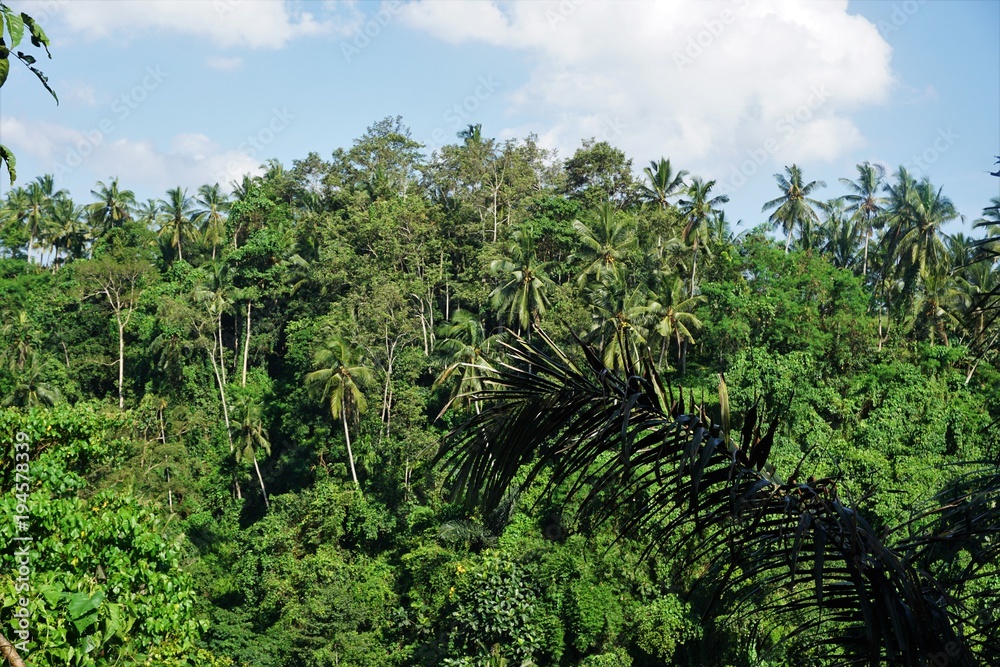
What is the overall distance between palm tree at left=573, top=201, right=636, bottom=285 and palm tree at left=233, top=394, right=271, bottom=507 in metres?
12.8

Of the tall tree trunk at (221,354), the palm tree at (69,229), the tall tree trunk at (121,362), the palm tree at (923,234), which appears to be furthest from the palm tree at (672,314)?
the palm tree at (69,229)

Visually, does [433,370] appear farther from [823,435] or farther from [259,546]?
[823,435]

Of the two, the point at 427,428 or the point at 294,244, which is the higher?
the point at 294,244

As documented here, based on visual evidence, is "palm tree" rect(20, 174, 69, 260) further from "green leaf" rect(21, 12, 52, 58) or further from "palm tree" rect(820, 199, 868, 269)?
"green leaf" rect(21, 12, 52, 58)

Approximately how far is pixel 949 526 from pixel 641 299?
24528 mm

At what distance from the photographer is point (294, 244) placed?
38250 millimetres

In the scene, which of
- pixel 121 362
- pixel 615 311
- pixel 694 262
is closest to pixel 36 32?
pixel 615 311

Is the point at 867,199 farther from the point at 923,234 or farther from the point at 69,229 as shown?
the point at 69,229

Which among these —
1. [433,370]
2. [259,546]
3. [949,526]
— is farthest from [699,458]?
[433,370]

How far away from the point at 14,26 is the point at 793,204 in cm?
3776

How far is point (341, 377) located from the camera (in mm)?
28828

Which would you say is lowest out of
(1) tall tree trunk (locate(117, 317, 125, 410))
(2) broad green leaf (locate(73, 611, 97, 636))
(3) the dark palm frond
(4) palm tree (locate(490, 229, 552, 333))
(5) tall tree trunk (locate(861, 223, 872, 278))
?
(2) broad green leaf (locate(73, 611, 97, 636))

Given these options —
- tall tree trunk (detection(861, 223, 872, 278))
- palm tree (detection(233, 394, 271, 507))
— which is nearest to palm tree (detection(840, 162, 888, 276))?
tall tree trunk (detection(861, 223, 872, 278))

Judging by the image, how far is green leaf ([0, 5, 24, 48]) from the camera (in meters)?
2.54
